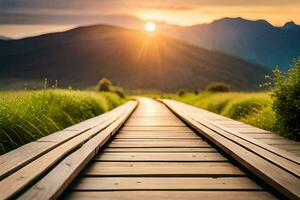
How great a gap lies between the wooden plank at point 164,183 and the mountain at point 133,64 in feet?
398

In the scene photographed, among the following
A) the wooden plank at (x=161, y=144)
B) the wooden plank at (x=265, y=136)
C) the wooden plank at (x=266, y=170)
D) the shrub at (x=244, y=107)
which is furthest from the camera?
the shrub at (x=244, y=107)

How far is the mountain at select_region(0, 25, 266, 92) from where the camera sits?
438 ft

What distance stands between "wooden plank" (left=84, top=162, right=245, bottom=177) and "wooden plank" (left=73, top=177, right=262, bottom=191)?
0.53 feet

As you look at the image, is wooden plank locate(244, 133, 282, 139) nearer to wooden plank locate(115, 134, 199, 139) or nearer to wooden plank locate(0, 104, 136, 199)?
wooden plank locate(115, 134, 199, 139)

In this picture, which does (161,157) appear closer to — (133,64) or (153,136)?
(153,136)

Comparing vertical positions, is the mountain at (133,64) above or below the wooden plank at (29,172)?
above

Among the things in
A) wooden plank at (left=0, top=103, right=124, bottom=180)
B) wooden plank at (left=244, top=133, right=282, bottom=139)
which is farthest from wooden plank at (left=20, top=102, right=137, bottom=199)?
wooden plank at (left=244, top=133, right=282, bottom=139)

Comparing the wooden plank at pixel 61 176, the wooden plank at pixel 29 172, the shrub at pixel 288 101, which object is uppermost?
the shrub at pixel 288 101

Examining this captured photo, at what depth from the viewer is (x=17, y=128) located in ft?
18.2

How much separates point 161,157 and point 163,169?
637 mm

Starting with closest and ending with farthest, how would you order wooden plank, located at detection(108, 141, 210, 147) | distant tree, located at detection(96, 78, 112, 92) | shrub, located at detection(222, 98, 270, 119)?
wooden plank, located at detection(108, 141, 210, 147), shrub, located at detection(222, 98, 270, 119), distant tree, located at detection(96, 78, 112, 92)

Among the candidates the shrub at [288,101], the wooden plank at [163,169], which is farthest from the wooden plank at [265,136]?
the wooden plank at [163,169]

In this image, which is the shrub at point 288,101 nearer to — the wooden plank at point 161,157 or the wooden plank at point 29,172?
the wooden plank at point 161,157

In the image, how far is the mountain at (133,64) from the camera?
438ft
